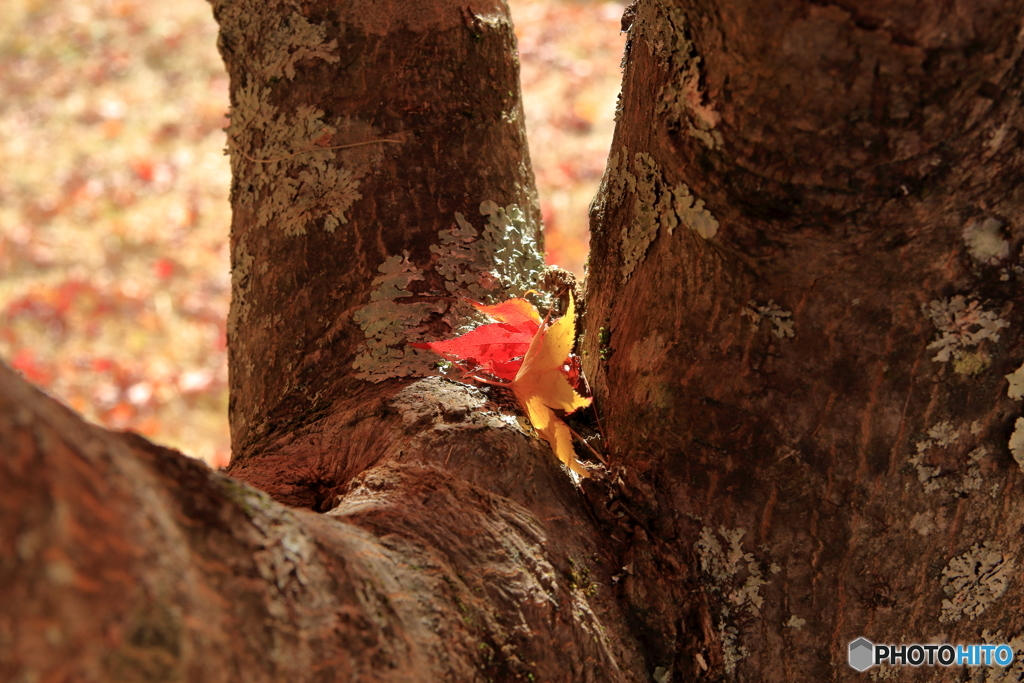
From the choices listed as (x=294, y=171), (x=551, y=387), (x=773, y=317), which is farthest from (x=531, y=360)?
(x=294, y=171)

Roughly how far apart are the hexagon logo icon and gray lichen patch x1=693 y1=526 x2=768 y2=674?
0.12 m

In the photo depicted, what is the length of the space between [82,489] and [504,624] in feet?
1.53

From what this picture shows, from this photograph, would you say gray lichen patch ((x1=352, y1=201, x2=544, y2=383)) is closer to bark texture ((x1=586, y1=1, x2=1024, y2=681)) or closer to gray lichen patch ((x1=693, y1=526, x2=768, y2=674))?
bark texture ((x1=586, y1=1, x2=1024, y2=681))

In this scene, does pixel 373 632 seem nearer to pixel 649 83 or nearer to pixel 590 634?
pixel 590 634

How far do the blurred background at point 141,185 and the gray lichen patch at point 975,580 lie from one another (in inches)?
101

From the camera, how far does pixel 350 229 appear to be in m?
1.29

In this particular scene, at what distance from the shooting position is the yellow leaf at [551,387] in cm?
112

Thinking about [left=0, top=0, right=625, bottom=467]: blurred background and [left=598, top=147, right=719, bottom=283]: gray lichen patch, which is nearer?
[left=598, top=147, right=719, bottom=283]: gray lichen patch

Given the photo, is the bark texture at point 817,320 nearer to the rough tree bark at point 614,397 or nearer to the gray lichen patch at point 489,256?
the rough tree bark at point 614,397

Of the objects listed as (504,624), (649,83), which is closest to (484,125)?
(649,83)

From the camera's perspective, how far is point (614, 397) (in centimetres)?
113

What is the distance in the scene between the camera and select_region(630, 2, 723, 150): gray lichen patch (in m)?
0.83

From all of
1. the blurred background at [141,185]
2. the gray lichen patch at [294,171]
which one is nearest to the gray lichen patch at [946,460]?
the gray lichen patch at [294,171]

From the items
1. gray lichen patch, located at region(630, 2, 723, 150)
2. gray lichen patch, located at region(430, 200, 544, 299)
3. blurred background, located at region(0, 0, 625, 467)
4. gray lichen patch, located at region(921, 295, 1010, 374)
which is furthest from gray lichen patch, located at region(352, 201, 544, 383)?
blurred background, located at region(0, 0, 625, 467)
